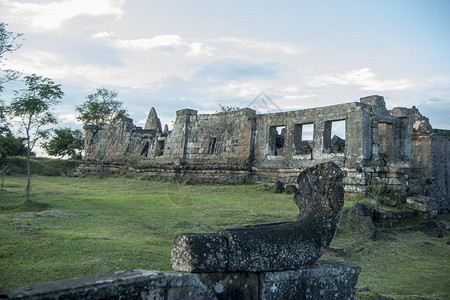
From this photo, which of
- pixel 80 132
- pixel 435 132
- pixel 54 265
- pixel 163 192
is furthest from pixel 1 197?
pixel 80 132

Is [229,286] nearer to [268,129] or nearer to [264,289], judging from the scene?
[264,289]

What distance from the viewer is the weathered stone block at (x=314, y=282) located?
3.20 m

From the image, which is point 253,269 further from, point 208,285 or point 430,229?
point 430,229

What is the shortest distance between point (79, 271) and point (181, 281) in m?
2.57

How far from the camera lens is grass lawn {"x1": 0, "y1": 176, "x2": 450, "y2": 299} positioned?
5.15m

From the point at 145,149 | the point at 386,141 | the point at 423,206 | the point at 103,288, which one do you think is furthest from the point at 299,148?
the point at 103,288

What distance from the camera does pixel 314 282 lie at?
343 centimetres

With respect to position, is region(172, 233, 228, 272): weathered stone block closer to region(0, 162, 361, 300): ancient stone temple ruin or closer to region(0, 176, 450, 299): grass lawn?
region(0, 162, 361, 300): ancient stone temple ruin

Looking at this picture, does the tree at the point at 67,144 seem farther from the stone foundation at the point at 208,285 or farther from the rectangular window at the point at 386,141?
the stone foundation at the point at 208,285

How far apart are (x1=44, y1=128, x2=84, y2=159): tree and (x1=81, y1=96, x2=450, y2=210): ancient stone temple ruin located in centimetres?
1325

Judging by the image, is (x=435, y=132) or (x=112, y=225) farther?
(x=435, y=132)

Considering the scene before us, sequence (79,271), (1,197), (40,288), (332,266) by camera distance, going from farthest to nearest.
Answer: (1,197), (79,271), (332,266), (40,288)

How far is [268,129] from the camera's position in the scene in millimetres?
17359

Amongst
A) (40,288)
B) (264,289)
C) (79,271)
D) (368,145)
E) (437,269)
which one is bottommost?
(437,269)
